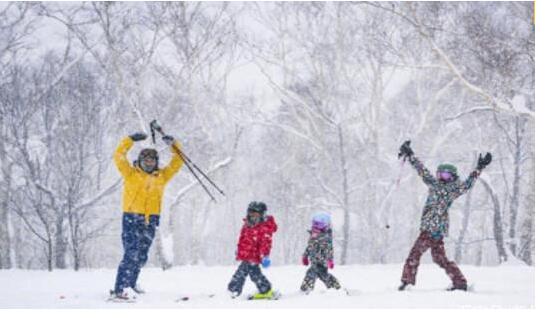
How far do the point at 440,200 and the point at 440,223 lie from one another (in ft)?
0.85

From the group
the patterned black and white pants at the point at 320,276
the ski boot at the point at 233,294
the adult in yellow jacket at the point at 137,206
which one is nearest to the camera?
the adult in yellow jacket at the point at 137,206

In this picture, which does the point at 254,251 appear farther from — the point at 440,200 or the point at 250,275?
the point at 440,200

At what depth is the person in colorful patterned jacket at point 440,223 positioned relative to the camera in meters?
5.64

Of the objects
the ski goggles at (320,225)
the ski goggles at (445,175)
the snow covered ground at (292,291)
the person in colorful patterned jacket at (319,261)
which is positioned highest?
the ski goggles at (445,175)

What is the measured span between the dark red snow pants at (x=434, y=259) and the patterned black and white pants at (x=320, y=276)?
0.83 m

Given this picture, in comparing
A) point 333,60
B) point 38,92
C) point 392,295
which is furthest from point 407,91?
point 392,295

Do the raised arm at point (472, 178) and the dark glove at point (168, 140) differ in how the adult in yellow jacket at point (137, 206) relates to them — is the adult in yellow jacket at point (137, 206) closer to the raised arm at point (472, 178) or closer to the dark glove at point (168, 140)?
the dark glove at point (168, 140)

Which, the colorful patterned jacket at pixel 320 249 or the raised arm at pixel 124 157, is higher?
the raised arm at pixel 124 157

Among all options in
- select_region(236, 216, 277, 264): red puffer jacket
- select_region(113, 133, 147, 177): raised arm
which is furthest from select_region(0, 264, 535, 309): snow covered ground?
select_region(113, 133, 147, 177): raised arm

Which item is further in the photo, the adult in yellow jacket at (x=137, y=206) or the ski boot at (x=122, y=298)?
the adult in yellow jacket at (x=137, y=206)

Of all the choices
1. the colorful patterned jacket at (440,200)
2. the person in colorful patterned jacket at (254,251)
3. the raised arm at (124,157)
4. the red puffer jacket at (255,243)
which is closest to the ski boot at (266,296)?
the person in colorful patterned jacket at (254,251)

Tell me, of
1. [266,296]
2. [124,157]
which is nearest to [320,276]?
[266,296]

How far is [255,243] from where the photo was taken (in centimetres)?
596

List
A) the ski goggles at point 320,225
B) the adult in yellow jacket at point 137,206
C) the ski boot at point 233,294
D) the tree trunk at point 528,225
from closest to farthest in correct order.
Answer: the adult in yellow jacket at point 137,206 → the ski boot at point 233,294 → the ski goggles at point 320,225 → the tree trunk at point 528,225
